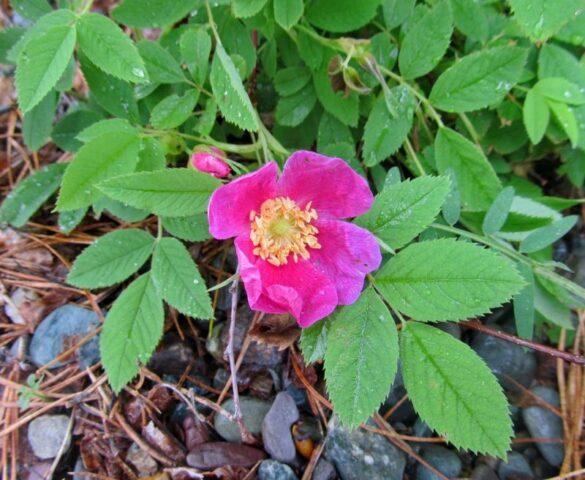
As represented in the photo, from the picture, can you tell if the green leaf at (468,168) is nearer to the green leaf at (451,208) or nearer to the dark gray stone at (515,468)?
the green leaf at (451,208)

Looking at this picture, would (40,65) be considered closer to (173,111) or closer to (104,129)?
(104,129)

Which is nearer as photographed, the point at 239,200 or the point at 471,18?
the point at 239,200

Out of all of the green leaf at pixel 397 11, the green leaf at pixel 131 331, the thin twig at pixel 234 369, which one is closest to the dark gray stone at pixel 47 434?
the green leaf at pixel 131 331

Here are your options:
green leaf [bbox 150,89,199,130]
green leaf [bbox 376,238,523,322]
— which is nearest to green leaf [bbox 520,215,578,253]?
green leaf [bbox 376,238,523,322]

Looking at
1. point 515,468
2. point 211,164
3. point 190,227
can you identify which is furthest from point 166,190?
point 515,468

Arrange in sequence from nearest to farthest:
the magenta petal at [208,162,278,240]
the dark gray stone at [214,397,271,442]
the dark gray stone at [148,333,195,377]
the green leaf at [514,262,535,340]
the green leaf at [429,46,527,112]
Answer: the magenta petal at [208,162,278,240] → the green leaf at [514,262,535,340] → the green leaf at [429,46,527,112] → the dark gray stone at [214,397,271,442] → the dark gray stone at [148,333,195,377]

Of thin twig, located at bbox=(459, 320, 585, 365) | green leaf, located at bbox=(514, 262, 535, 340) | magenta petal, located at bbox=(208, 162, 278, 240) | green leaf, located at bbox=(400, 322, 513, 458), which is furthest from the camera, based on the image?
green leaf, located at bbox=(514, 262, 535, 340)

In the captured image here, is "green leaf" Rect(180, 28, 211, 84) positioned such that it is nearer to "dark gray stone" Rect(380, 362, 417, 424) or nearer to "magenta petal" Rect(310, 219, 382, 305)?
"magenta petal" Rect(310, 219, 382, 305)
